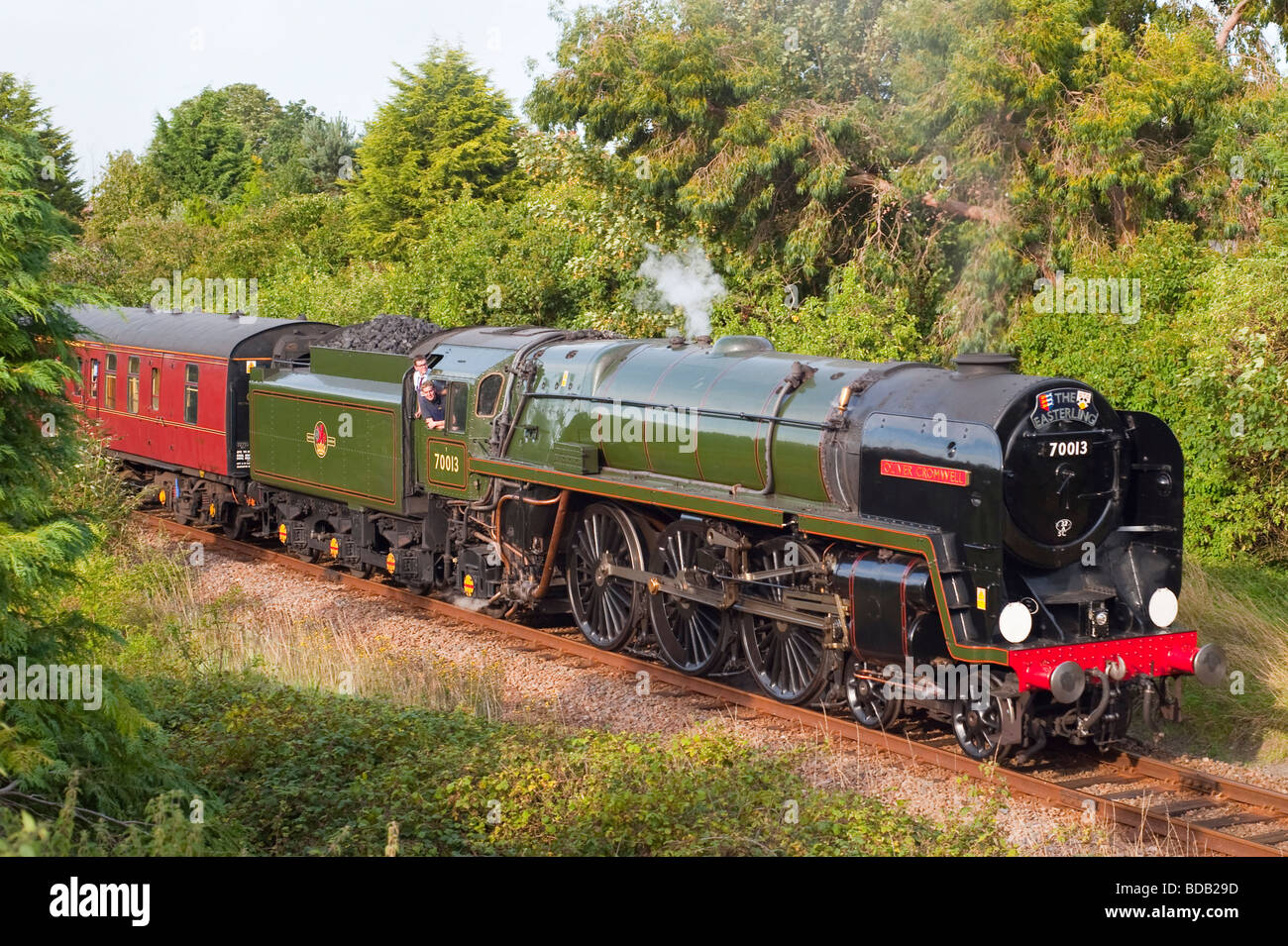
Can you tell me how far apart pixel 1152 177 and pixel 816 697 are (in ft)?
32.4

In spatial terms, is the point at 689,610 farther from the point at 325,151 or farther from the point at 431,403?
the point at 325,151

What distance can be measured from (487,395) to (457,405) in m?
0.51

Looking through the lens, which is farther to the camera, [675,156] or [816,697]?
[675,156]

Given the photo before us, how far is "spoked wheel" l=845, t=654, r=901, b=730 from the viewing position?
32.9 feet

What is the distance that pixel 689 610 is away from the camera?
39.3 ft

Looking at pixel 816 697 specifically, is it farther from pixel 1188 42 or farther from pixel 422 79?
pixel 422 79

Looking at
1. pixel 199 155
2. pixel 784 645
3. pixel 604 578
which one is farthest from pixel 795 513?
pixel 199 155

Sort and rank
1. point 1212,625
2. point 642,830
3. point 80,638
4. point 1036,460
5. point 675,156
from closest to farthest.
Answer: point 80,638
point 642,830
point 1036,460
point 1212,625
point 675,156

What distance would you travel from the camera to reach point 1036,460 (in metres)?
9.27

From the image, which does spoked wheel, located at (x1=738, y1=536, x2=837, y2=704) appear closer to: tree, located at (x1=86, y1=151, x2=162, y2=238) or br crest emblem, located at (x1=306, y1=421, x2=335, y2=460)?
br crest emblem, located at (x1=306, y1=421, x2=335, y2=460)

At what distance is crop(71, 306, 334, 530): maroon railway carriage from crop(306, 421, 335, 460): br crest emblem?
2147mm

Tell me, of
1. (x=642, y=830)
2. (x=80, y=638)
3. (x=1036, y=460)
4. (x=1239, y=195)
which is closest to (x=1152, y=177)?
(x=1239, y=195)

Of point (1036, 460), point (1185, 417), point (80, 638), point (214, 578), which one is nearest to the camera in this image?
point (80, 638)

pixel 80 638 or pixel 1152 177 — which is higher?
pixel 1152 177
